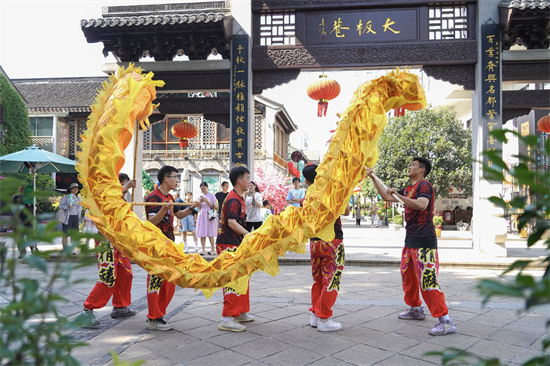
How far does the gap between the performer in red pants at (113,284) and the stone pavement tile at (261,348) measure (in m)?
1.66

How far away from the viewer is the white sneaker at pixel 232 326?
425 cm

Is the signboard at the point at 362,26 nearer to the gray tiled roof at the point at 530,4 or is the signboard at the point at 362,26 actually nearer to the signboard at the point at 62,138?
the gray tiled roof at the point at 530,4

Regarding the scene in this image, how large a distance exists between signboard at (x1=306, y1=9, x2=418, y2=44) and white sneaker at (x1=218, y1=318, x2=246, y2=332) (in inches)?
261

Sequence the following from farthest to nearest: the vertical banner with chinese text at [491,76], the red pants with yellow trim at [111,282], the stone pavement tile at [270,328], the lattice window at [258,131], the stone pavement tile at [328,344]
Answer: the lattice window at [258,131]
the vertical banner with chinese text at [491,76]
the red pants with yellow trim at [111,282]
the stone pavement tile at [270,328]
the stone pavement tile at [328,344]

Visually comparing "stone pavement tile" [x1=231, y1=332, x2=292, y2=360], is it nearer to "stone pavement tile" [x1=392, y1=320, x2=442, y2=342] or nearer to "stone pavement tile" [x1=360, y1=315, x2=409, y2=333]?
→ "stone pavement tile" [x1=360, y1=315, x2=409, y2=333]

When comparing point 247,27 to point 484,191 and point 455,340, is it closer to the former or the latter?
point 484,191

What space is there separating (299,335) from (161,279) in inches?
58.4

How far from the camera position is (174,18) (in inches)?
354

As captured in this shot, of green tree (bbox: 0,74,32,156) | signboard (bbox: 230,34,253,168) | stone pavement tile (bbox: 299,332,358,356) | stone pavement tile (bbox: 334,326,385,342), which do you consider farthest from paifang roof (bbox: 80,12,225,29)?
green tree (bbox: 0,74,32,156)

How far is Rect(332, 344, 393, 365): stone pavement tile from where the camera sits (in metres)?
3.45

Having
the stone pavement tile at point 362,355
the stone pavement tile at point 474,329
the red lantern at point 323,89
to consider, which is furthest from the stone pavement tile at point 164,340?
the red lantern at point 323,89

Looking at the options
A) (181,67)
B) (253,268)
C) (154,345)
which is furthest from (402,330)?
(181,67)

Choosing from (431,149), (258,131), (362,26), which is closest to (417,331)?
(362,26)

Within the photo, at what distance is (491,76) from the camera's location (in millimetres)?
8766
